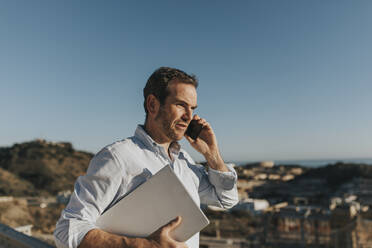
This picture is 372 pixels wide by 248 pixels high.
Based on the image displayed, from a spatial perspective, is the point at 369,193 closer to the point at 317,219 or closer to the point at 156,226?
the point at 317,219

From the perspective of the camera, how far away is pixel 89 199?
1072 mm

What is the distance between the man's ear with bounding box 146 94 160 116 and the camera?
1.41 m

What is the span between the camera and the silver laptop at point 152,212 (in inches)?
43.3

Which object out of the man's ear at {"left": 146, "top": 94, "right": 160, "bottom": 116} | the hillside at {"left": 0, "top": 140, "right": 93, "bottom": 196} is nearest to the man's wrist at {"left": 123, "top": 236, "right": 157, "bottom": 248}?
the man's ear at {"left": 146, "top": 94, "right": 160, "bottom": 116}

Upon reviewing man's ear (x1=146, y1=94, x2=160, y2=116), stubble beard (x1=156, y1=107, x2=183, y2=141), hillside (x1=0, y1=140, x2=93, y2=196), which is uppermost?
man's ear (x1=146, y1=94, x2=160, y2=116)

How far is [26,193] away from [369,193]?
33.6 metres

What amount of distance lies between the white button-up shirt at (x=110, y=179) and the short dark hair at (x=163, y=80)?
0.19m

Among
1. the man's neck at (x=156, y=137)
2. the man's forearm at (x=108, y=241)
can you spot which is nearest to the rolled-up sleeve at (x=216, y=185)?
the man's neck at (x=156, y=137)

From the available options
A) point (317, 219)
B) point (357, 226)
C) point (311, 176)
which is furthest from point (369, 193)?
point (357, 226)

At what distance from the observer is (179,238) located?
3.67 feet

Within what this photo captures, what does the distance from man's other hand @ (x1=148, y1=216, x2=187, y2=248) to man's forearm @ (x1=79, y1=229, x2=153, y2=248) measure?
2 centimetres

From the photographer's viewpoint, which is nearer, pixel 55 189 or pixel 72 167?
pixel 55 189

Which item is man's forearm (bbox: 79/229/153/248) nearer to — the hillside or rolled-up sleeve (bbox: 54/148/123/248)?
rolled-up sleeve (bbox: 54/148/123/248)

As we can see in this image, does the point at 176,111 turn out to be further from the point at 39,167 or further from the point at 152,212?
the point at 39,167
